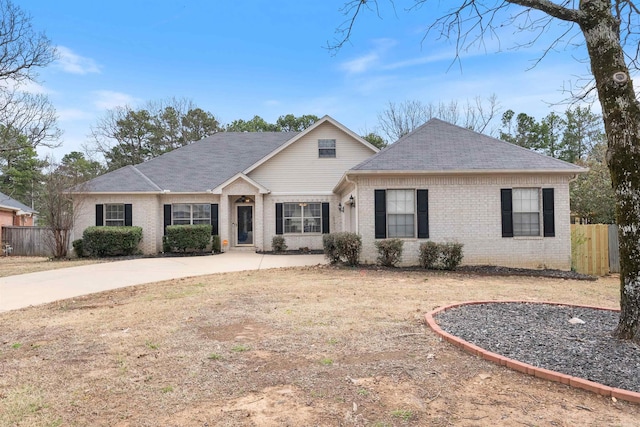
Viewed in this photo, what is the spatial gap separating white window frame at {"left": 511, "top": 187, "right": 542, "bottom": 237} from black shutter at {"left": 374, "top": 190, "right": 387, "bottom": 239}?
3.87 m

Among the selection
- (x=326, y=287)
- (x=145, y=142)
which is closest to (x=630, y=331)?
(x=326, y=287)

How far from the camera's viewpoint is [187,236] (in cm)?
1664

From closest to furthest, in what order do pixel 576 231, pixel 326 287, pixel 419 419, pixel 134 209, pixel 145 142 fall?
pixel 419 419 < pixel 326 287 < pixel 576 231 < pixel 134 209 < pixel 145 142

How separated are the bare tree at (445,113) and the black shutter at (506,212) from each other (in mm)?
19438

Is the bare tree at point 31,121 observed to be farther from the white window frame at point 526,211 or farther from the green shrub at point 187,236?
the white window frame at point 526,211

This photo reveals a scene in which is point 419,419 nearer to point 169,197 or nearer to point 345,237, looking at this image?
point 345,237

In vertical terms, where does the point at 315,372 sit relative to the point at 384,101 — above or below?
below

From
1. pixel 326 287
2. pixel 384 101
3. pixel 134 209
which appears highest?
pixel 384 101

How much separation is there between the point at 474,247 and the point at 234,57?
43.6ft

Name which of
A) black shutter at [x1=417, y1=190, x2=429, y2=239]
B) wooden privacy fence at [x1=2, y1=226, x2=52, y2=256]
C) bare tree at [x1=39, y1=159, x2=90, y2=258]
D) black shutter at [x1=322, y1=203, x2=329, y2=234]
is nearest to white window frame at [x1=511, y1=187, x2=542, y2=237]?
black shutter at [x1=417, y1=190, x2=429, y2=239]

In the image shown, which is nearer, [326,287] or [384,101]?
[326,287]

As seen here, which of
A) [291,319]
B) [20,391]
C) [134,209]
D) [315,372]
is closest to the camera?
[20,391]

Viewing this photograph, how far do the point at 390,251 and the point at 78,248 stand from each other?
12.7 metres

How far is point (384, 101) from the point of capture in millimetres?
31250
